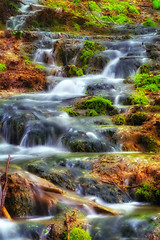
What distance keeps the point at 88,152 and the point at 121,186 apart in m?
1.61

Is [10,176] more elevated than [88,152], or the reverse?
[10,176]

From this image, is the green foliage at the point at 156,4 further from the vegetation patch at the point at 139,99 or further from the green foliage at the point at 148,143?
the green foliage at the point at 148,143

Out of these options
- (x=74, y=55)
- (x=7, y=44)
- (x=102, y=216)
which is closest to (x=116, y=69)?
(x=74, y=55)

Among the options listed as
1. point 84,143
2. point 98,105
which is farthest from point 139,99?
point 84,143

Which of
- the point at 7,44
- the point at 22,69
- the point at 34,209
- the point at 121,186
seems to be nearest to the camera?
the point at 34,209

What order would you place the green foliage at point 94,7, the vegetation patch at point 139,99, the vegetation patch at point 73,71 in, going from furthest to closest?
the green foliage at point 94,7 < the vegetation patch at point 73,71 < the vegetation patch at point 139,99

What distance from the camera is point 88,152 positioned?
6047mm

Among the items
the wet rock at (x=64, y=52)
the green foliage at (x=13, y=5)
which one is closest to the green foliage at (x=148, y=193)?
the wet rock at (x=64, y=52)

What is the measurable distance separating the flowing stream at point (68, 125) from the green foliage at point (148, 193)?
18cm

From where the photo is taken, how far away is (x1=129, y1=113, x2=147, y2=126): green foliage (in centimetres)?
725

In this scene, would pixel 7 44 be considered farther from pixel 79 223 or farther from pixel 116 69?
pixel 79 223

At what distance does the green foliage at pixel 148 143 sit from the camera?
625 centimetres

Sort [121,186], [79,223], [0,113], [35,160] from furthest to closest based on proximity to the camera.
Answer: [0,113] < [35,160] < [121,186] < [79,223]

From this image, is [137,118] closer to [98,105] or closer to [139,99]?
[98,105]
